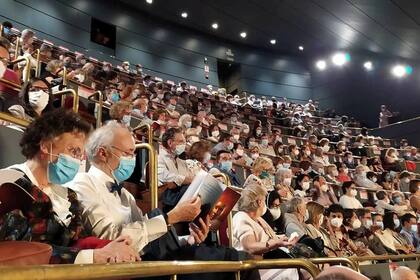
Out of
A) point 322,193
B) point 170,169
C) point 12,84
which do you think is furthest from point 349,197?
point 12,84

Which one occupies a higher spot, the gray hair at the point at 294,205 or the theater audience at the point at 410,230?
the gray hair at the point at 294,205

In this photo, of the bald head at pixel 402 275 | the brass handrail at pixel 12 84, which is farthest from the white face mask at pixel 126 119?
the bald head at pixel 402 275

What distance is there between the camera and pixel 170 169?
335cm

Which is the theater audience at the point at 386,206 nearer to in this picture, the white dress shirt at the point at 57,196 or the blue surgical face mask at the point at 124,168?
the blue surgical face mask at the point at 124,168

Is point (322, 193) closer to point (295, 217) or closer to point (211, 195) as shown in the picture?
point (295, 217)

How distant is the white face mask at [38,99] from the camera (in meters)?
2.85

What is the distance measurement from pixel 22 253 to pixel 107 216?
702mm

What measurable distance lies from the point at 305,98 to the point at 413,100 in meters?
4.10

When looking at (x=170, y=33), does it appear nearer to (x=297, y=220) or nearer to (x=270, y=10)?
(x=270, y=10)

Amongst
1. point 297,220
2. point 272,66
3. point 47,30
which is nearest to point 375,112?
point 272,66

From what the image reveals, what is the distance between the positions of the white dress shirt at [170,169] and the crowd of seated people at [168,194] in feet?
0.04

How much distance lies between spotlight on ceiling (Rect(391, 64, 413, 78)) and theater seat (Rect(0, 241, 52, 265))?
13656 mm

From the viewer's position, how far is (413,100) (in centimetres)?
1302

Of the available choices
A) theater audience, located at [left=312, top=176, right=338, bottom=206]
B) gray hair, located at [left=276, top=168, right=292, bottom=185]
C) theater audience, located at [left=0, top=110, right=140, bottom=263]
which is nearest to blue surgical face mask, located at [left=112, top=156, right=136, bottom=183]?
theater audience, located at [left=0, top=110, right=140, bottom=263]
